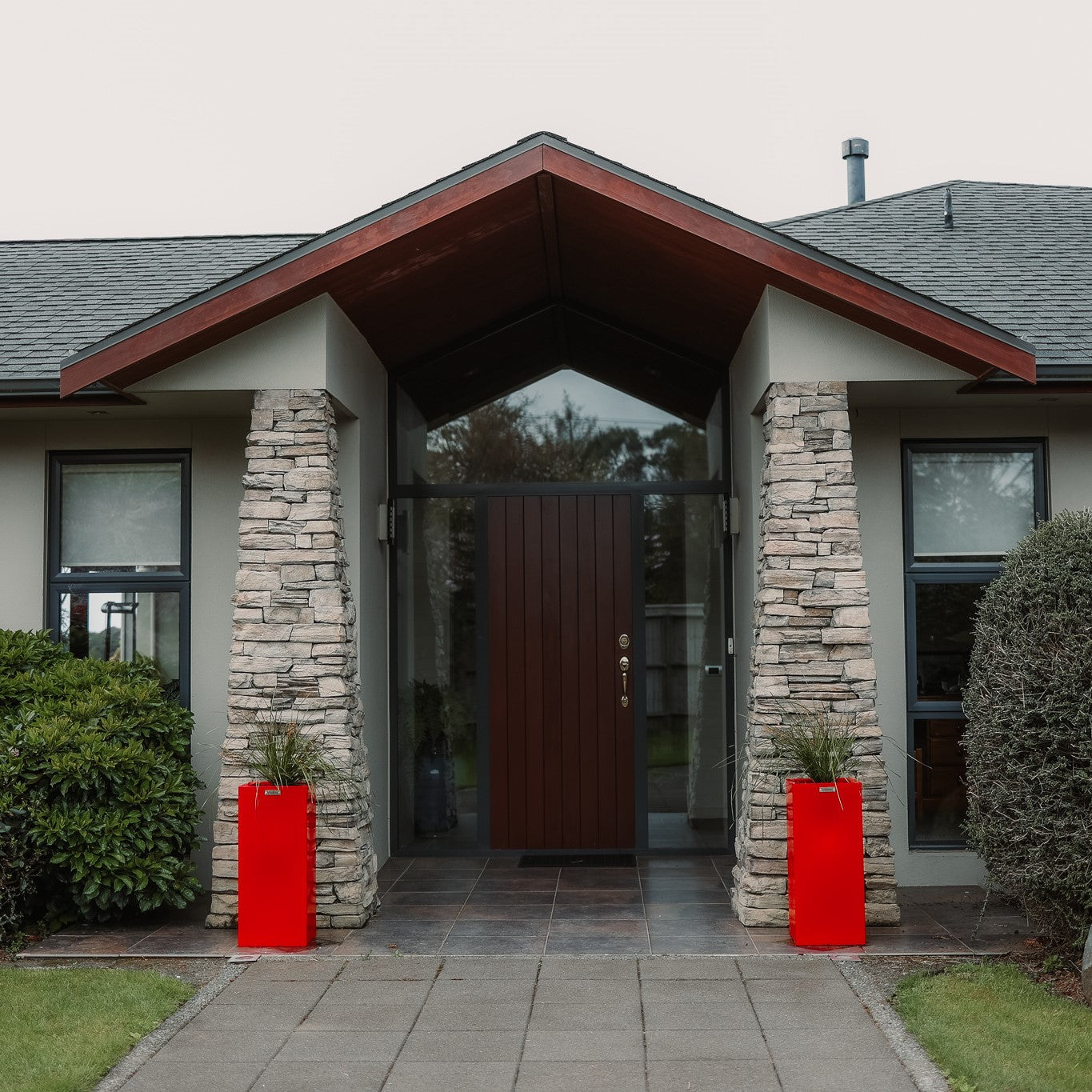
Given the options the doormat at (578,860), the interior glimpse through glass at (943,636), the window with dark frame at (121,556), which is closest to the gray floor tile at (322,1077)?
the doormat at (578,860)

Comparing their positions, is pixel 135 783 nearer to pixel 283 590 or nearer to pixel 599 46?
pixel 283 590

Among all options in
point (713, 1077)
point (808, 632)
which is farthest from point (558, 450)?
point (713, 1077)

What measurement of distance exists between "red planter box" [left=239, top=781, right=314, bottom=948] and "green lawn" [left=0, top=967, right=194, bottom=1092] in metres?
0.60

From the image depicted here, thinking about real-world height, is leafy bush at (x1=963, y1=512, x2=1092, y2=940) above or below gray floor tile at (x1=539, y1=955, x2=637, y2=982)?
above

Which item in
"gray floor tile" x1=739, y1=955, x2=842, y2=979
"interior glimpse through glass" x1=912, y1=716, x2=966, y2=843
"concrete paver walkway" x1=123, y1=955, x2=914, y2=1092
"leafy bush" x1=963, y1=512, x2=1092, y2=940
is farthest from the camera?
"interior glimpse through glass" x1=912, y1=716, x2=966, y2=843

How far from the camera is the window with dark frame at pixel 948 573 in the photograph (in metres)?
6.98

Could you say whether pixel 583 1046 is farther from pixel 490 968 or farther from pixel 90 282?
pixel 90 282

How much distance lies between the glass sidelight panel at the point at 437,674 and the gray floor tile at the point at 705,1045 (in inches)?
143

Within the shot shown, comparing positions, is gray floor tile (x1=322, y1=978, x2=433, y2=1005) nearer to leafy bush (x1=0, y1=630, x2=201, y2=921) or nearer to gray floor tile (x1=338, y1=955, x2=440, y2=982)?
gray floor tile (x1=338, y1=955, x2=440, y2=982)

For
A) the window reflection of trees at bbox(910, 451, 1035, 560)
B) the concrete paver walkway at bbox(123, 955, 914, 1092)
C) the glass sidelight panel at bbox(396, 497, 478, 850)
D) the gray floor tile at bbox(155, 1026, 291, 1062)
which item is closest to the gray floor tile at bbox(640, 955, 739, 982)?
the concrete paver walkway at bbox(123, 955, 914, 1092)

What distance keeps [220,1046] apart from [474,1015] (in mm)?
982

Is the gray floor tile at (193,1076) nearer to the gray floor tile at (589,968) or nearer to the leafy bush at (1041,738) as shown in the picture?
the gray floor tile at (589,968)

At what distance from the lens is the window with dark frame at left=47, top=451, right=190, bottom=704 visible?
7.20 m

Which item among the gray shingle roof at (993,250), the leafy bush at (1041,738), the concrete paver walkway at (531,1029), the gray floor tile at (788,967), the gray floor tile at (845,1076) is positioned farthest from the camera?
the gray shingle roof at (993,250)
